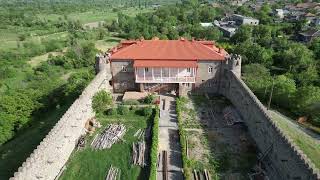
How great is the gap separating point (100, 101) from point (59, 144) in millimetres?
10636

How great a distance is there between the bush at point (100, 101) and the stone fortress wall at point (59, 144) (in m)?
0.61

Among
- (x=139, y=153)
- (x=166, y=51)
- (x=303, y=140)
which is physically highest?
(x=166, y=51)

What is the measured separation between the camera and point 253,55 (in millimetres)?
62312

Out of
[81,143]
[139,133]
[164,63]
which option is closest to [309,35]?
[164,63]

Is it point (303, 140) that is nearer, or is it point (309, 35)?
point (303, 140)

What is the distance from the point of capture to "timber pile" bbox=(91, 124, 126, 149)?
102ft

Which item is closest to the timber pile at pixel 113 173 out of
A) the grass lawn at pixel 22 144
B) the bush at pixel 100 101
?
the grass lawn at pixel 22 144

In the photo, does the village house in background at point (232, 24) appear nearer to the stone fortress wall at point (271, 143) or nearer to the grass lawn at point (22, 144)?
the stone fortress wall at point (271, 143)

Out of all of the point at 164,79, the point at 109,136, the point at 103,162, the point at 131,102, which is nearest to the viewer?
the point at 103,162

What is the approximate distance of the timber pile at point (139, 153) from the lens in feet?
91.6

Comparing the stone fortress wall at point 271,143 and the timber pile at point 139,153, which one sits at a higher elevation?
the stone fortress wall at point 271,143

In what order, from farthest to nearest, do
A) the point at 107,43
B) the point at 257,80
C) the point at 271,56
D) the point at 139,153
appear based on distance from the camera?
the point at 107,43, the point at 271,56, the point at 257,80, the point at 139,153

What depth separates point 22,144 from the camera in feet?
114

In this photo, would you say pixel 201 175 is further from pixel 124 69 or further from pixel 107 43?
pixel 107 43
